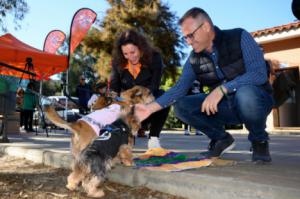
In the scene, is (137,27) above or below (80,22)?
above

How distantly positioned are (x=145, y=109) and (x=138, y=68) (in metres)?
1.24

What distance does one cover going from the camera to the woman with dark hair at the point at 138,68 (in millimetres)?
4566

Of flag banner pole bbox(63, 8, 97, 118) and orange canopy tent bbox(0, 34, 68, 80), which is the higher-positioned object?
flag banner pole bbox(63, 8, 97, 118)

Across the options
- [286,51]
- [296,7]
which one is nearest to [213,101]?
[296,7]

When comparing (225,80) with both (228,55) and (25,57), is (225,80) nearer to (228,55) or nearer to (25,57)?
(228,55)

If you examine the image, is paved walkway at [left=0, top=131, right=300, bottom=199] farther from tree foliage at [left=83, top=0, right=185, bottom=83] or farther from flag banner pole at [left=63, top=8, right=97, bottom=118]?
tree foliage at [left=83, top=0, right=185, bottom=83]

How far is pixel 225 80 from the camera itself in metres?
3.56

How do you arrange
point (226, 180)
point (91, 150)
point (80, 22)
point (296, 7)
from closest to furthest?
point (296, 7) → point (226, 180) → point (91, 150) → point (80, 22)

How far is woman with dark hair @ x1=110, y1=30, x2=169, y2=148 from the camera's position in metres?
4.57

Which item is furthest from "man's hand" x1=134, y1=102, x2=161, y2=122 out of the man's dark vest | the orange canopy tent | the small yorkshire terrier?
the orange canopy tent

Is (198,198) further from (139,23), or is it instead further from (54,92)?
(54,92)

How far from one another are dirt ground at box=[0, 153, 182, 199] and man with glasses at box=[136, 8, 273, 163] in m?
0.81

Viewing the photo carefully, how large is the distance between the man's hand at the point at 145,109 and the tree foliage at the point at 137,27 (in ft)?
60.4

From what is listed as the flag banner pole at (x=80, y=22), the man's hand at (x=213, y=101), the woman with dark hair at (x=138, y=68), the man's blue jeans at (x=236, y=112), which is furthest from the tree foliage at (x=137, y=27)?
the man's hand at (x=213, y=101)
